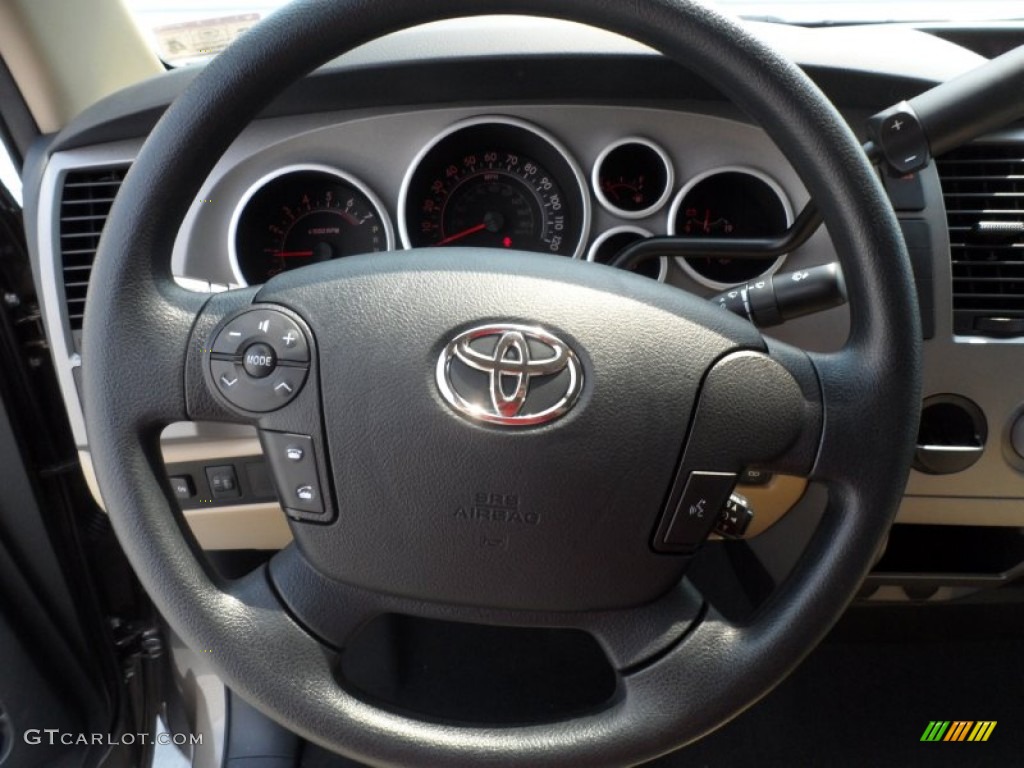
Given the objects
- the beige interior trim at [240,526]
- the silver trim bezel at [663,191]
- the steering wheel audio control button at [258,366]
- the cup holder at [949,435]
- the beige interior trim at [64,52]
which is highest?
the beige interior trim at [64,52]

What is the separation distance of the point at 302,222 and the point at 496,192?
0.79ft

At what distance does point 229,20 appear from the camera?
1.15 metres

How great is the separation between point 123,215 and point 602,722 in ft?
1.69

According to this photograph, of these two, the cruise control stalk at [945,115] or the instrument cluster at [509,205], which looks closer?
the cruise control stalk at [945,115]

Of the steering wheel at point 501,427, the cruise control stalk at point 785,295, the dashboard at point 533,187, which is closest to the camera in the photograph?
the steering wheel at point 501,427

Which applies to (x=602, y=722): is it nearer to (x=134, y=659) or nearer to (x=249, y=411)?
(x=249, y=411)

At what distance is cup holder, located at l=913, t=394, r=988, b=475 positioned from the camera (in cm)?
102

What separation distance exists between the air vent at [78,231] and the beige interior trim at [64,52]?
0.41ft

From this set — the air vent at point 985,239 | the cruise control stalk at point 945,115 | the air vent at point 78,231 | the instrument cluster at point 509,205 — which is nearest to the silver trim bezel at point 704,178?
the instrument cluster at point 509,205

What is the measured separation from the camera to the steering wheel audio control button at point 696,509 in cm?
68

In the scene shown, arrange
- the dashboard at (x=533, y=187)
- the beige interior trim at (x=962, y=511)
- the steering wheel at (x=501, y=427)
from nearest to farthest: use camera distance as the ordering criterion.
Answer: the steering wheel at (x=501, y=427), the dashboard at (x=533, y=187), the beige interior trim at (x=962, y=511)

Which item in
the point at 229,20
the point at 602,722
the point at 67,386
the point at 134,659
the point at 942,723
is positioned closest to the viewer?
the point at 602,722

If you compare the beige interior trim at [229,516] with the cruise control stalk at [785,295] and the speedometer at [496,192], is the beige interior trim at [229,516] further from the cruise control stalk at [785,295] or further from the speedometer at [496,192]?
the cruise control stalk at [785,295]

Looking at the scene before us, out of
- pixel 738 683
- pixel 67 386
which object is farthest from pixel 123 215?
pixel 738 683
